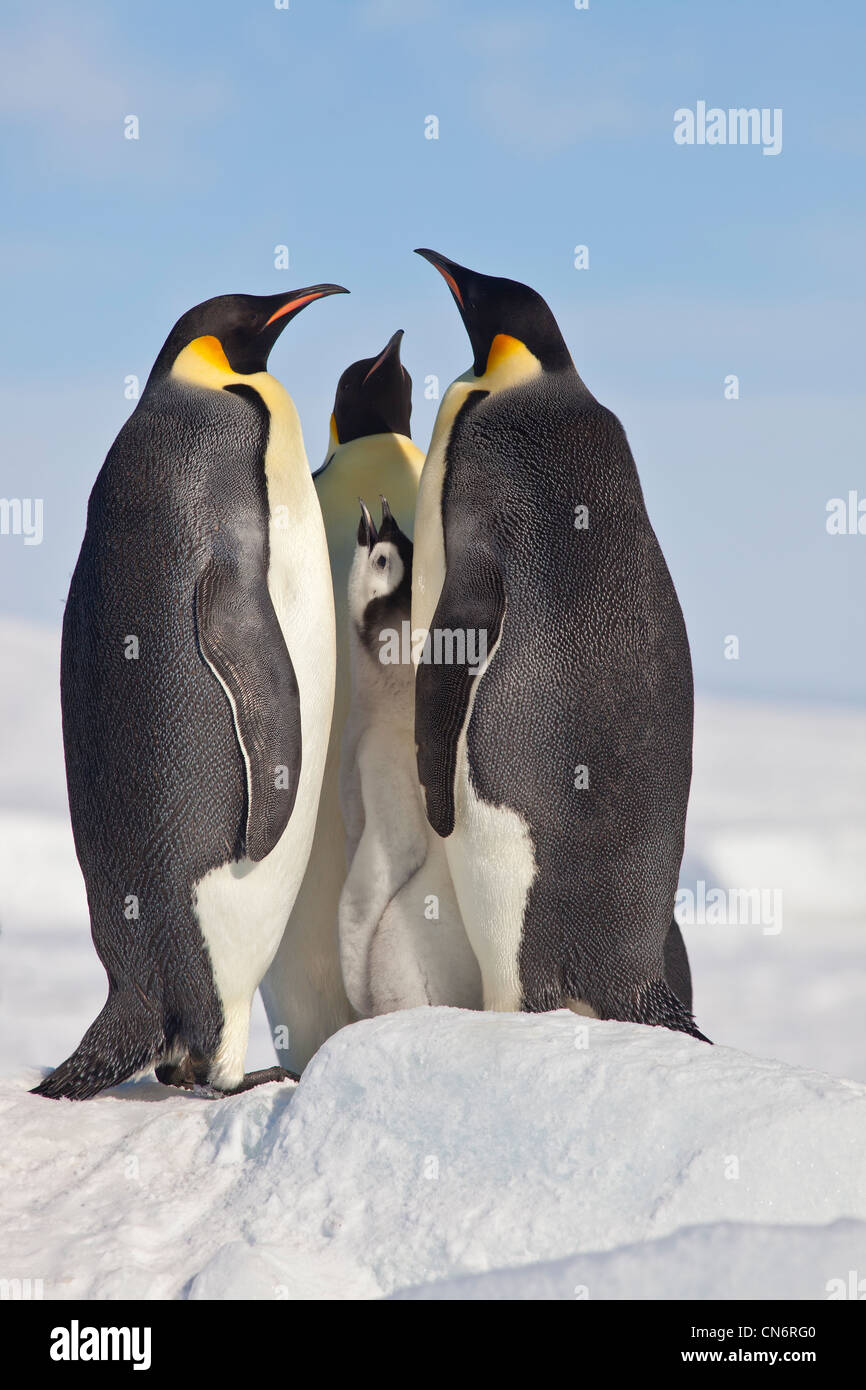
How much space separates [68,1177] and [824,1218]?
1.50 metres

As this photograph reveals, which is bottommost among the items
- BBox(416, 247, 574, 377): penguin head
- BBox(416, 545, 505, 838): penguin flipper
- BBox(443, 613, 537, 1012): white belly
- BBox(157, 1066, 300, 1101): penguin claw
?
BBox(157, 1066, 300, 1101): penguin claw

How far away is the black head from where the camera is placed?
13.7ft

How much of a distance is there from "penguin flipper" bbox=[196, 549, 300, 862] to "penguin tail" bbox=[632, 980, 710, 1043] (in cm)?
100

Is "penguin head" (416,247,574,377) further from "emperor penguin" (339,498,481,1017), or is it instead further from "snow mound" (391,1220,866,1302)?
"snow mound" (391,1220,866,1302)

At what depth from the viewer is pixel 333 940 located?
12.8 ft

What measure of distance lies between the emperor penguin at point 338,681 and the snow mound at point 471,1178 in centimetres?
95

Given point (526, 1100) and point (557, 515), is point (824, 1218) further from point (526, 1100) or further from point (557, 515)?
point (557, 515)

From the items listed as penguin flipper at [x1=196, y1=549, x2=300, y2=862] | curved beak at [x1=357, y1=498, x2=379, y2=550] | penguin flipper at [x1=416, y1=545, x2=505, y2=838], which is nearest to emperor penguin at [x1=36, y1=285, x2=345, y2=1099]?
penguin flipper at [x1=196, y1=549, x2=300, y2=862]

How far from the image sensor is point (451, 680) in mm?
3365

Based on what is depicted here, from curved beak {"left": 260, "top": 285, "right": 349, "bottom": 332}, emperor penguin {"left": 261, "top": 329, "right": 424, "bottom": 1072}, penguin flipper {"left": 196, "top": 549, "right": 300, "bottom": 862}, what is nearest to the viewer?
penguin flipper {"left": 196, "top": 549, "right": 300, "bottom": 862}
